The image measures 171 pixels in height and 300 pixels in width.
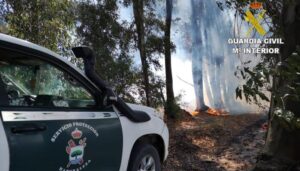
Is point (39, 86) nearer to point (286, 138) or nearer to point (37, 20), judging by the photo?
point (286, 138)

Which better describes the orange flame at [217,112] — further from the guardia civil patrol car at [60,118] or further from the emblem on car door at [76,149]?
the emblem on car door at [76,149]

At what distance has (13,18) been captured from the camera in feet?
28.0

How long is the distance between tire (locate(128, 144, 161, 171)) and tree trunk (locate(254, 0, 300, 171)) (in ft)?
6.39

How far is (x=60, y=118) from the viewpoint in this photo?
3.86m

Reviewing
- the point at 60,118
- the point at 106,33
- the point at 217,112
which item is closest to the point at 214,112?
the point at 217,112

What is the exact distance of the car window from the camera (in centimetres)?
371

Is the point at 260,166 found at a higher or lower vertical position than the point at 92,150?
lower

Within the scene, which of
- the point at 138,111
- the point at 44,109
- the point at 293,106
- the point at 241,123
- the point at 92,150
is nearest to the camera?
the point at 44,109

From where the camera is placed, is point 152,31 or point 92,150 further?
point 152,31

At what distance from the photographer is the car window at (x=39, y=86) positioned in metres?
3.71

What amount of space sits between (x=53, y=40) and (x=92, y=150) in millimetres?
5169

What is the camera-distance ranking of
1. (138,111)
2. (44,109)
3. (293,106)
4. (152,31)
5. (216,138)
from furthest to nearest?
1. (152,31)
2. (216,138)
3. (293,106)
4. (138,111)
5. (44,109)

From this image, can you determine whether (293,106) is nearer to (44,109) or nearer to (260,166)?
(260,166)

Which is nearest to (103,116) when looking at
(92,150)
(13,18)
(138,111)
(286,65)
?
(92,150)
